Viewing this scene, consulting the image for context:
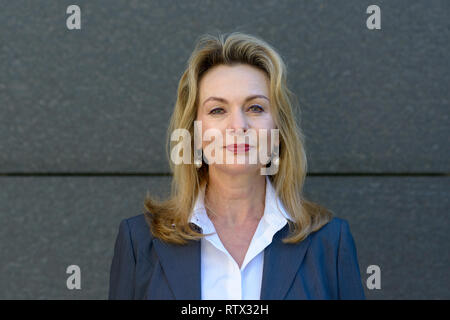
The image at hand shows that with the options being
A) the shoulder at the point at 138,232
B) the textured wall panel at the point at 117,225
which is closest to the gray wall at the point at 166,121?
the textured wall panel at the point at 117,225

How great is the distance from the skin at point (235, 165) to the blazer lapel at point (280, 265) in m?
0.10

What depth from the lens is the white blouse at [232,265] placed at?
5.09ft

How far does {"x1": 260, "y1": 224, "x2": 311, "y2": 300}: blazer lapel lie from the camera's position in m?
1.53

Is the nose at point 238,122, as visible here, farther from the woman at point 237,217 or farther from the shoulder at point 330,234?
the shoulder at point 330,234

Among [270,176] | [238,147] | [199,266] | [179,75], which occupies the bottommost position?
[199,266]

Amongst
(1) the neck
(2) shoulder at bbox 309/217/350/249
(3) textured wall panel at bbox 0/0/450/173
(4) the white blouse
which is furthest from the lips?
(3) textured wall panel at bbox 0/0/450/173

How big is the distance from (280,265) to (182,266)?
312 millimetres

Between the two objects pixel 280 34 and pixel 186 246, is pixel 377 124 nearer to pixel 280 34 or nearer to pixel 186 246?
pixel 280 34

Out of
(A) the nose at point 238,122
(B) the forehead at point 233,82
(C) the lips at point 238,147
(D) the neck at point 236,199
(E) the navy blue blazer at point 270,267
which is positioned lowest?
(E) the navy blue blazer at point 270,267

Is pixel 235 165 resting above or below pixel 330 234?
above

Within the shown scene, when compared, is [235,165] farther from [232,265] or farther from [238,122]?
[232,265]

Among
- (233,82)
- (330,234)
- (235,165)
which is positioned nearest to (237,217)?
(235,165)

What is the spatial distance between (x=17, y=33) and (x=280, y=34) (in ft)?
4.15

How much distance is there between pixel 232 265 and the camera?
158 centimetres
